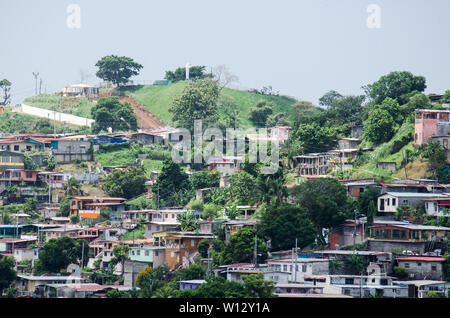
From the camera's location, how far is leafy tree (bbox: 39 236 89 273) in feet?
131

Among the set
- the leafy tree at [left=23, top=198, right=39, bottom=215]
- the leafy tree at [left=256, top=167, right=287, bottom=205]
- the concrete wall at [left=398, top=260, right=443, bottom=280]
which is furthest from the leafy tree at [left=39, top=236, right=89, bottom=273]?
the concrete wall at [left=398, top=260, right=443, bottom=280]

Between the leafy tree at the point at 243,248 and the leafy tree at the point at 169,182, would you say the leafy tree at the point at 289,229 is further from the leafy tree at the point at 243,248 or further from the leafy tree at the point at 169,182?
the leafy tree at the point at 169,182

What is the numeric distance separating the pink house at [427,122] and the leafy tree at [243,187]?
766cm

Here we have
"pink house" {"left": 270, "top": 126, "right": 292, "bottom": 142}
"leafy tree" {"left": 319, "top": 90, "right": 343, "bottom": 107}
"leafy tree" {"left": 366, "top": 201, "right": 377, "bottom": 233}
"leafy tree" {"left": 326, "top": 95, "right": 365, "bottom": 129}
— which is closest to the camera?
"leafy tree" {"left": 366, "top": 201, "right": 377, "bottom": 233}

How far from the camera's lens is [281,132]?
56562 mm

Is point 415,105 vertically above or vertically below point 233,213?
above

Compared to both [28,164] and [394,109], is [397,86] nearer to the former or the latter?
[394,109]

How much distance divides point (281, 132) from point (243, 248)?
19.9 m

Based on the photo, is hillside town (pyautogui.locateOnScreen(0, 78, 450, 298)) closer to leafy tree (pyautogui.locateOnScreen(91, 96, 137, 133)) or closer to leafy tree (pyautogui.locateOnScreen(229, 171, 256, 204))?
leafy tree (pyautogui.locateOnScreen(229, 171, 256, 204))

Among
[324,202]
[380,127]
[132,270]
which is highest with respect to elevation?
[380,127]

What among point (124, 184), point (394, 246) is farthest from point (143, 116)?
point (394, 246)

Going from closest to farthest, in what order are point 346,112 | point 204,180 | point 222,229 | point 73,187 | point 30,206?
point 222,229 < point 204,180 < point 30,206 < point 73,187 < point 346,112

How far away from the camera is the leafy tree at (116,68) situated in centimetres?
7025

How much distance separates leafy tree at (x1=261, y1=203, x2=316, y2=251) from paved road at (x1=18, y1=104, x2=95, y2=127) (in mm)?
28288
